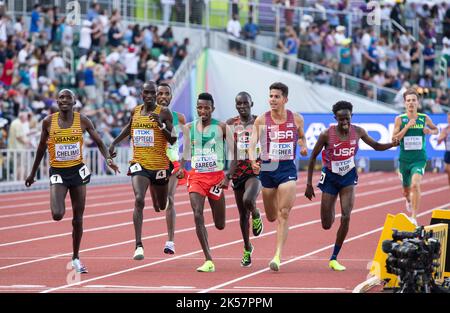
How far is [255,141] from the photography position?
1340 cm

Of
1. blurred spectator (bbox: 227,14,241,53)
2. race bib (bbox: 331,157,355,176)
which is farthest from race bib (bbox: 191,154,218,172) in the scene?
blurred spectator (bbox: 227,14,241,53)

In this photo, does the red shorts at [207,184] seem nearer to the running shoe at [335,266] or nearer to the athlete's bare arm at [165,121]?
the athlete's bare arm at [165,121]

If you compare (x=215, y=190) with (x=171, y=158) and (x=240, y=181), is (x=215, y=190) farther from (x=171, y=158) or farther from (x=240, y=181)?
(x=171, y=158)

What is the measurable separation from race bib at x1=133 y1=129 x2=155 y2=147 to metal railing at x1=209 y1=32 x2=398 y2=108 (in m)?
21.7

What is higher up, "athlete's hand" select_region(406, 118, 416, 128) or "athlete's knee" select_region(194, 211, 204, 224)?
"athlete's hand" select_region(406, 118, 416, 128)

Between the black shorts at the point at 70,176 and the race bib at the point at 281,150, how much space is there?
7.08 ft

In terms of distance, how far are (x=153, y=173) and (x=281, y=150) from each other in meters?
1.76

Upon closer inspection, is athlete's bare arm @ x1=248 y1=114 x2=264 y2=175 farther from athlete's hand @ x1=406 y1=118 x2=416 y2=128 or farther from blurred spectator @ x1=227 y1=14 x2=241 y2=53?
blurred spectator @ x1=227 y1=14 x2=241 y2=53

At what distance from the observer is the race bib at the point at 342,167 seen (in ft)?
43.8

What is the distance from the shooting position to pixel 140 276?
41.1ft

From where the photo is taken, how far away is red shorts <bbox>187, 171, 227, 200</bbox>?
44.0 feet
